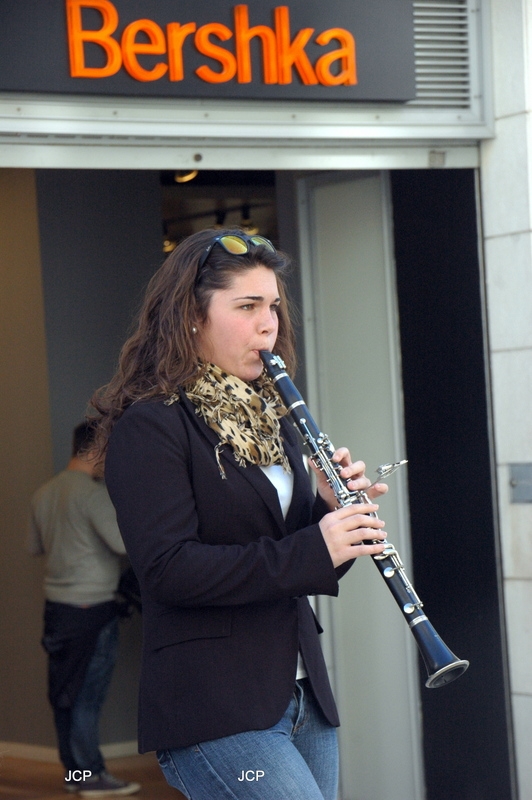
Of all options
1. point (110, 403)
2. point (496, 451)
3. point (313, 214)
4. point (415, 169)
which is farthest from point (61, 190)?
point (110, 403)

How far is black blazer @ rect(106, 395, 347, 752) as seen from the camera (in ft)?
6.34

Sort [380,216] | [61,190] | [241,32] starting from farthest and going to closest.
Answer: [61,190], [380,216], [241,32]

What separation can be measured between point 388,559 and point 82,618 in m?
3.26

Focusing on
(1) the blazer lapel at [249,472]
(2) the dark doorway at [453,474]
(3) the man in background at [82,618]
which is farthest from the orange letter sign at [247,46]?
(3) the man in background at [82,618]

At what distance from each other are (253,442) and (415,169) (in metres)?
2.31

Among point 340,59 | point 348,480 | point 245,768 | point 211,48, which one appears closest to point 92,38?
point 211,48

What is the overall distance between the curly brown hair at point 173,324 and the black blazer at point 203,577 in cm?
11

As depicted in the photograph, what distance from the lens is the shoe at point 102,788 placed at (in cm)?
523

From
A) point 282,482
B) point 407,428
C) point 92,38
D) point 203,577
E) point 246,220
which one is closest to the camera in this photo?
point 203,577

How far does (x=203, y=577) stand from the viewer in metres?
1.91

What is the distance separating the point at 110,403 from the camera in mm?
2189

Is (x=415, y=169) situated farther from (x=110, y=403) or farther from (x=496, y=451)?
(x=110, y=403)

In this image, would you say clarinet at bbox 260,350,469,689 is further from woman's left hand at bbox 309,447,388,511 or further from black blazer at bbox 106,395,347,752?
black blazer at bbox 106,395,347,752

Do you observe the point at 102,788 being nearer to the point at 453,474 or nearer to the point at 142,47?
the point at 453,474
